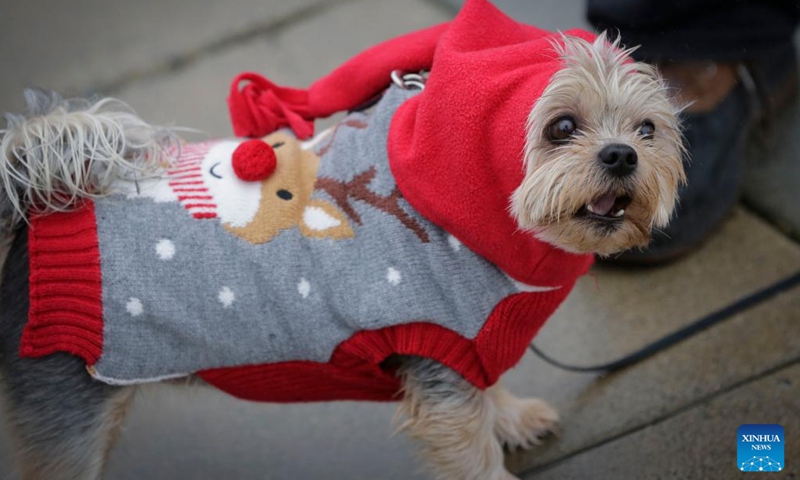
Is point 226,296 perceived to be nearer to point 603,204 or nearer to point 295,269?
point 295,269

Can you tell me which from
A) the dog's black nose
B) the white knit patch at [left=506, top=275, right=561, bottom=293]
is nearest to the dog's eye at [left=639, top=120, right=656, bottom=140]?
the dog's black nose

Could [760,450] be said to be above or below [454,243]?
below

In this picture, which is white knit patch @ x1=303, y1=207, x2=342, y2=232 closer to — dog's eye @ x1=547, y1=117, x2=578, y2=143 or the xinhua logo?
dog's eye @ x1=547, y1=117, x2=578, y2=143

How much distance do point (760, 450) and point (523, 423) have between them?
84cm

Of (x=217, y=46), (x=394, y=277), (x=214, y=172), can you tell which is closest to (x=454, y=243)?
(x=394, y=277)

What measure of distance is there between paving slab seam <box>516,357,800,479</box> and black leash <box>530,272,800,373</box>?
29cm

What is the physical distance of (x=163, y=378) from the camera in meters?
2.39

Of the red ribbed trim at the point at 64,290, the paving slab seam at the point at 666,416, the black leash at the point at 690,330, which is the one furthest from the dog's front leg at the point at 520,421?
the red ribbed trim at the point at 64,290

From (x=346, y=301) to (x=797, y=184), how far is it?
9.15 feet

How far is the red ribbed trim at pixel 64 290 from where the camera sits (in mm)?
2205

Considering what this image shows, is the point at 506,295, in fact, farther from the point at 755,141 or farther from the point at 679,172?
the point at 755,141

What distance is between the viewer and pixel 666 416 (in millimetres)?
3100

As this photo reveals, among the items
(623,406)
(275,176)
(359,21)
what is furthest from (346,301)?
(359,21)

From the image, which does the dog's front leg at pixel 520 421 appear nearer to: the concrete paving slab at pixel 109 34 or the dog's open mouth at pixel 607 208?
the dog's open mouth at pixel 607 208
